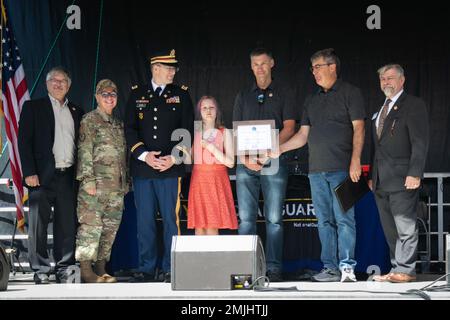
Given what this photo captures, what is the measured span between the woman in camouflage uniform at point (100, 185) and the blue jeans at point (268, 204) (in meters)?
1.08

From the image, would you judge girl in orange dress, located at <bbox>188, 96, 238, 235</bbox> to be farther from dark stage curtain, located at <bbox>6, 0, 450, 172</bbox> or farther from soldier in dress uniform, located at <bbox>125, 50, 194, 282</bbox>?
dark stage curtain, located at <bbox>6, 0, 450, 172</bbox>

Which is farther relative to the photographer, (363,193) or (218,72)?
(218,72)

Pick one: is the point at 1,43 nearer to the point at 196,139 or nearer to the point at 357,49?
the point at 196,139

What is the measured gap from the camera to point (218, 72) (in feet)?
35.8

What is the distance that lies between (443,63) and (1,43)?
446cm

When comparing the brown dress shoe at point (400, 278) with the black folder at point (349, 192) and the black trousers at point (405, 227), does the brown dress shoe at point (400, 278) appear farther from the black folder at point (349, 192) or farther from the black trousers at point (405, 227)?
the black folder at point (349, 192)

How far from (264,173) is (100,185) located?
4.79 ft

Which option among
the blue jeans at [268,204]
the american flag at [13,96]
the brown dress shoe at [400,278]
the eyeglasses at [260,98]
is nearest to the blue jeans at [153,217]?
the blue jeans at [268,204]

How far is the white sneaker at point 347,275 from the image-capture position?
28.8ft

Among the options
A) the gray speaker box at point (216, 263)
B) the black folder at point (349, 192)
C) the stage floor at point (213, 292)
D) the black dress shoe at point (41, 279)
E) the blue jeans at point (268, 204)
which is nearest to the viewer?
the stage floor at point (213, 292)

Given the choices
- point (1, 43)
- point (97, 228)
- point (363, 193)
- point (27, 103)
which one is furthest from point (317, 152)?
point (1, 43)

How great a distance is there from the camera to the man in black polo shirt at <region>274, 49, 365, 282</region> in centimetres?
897

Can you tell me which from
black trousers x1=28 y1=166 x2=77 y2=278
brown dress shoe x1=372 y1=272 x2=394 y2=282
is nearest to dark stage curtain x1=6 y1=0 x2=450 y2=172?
black trousers x1=28 y1=166 x2=77 y2=278

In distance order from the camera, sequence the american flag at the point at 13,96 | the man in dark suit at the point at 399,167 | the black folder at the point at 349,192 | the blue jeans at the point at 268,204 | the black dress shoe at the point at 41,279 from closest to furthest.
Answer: the man in dark suit at the point at 399,167 < the black folder at the point at 349,192 < the black dress shoe at the point at 41,279 < the blue jeans at the point at 268,204 < the american flag at the point at 13,96
